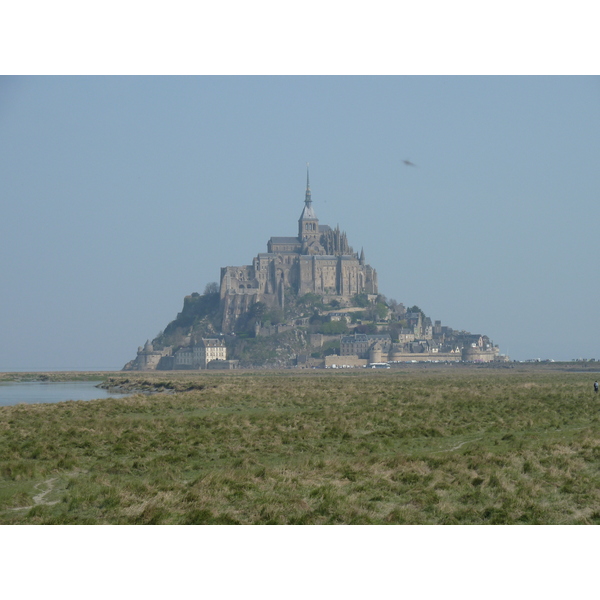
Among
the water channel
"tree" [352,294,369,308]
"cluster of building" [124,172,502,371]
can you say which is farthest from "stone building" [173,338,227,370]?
the water channel

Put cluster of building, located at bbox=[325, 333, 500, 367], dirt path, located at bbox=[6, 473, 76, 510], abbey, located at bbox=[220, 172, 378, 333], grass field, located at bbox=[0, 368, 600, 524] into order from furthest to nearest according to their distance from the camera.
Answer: abbey, located at bbox=[220, 172, 378, 333] → cluster of building, located at bbox=[325, 333, 500, 367] → dirt path, located at bbox=[6, 473, 76, 510] → grass field, located at bbox=[0, 368, 600, 524]

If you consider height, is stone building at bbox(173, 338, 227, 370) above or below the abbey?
below

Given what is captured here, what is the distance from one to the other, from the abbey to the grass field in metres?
109

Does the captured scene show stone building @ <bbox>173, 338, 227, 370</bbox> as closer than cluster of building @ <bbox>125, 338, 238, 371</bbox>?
No

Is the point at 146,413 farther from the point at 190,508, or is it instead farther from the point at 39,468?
the point at 190,508

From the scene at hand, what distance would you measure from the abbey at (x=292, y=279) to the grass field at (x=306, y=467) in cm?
10855

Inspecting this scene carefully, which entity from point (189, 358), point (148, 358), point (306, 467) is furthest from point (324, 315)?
point (306, 467)

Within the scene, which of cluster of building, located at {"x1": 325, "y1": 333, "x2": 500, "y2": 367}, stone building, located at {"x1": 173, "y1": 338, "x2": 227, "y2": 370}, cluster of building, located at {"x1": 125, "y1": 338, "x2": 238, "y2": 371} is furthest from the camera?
stone building, located at {"x1": 173, "y1": 338, "x2": 227, "y2": 370}

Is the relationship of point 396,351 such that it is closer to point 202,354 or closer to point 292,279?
point 292,279

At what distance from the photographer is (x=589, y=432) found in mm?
19531

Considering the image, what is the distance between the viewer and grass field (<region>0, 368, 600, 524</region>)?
38.3 feet

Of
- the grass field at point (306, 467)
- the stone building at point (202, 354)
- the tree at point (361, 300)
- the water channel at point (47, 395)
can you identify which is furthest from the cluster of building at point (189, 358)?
the grass field at point (306, 467)

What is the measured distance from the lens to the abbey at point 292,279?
13488cm

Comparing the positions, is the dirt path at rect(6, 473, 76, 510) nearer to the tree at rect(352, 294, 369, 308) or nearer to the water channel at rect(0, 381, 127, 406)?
the water channel at rect(0, 381, 127, 406)
